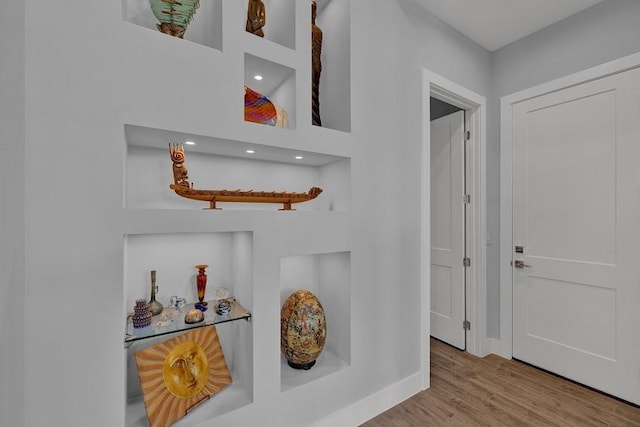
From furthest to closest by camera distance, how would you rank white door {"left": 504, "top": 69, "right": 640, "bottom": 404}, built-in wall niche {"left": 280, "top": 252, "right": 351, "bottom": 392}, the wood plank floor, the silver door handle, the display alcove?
the silver door handle
white door {"left": 504, "top": 69, "right": 640, "bottom": 404}
the wood plank floor
built-in wall niche {"left": 280, "top": 252, "right": 351, "bottom": 392}
the display alcove

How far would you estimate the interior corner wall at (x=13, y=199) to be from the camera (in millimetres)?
938

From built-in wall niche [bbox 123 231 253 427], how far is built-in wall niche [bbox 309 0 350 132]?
0.92m

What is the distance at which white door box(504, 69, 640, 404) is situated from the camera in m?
1.96

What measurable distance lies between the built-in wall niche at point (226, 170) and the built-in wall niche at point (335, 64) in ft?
0.95

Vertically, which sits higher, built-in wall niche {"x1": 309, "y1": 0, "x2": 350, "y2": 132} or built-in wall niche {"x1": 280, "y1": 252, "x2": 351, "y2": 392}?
built-in wall niche {"x1": 309, "y1": 0, "x2": 350, "y2": 132}

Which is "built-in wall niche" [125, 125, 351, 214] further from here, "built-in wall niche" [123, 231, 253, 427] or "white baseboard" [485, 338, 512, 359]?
"white baseboard" [485, 338, 512, 359]

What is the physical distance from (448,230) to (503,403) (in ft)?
4.65

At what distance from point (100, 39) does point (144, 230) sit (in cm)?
71

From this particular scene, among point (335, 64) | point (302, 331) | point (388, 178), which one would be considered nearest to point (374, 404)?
point (302, 331)

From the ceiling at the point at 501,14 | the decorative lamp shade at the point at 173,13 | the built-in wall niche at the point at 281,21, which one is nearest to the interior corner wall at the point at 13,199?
the decorative lamp shade at the point at 173,13

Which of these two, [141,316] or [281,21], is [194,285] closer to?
[141,316]

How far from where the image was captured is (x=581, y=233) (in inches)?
85.0

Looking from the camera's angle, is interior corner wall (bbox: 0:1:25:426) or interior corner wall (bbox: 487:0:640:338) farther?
interior corner wall (bbox: 487:0:640:338)

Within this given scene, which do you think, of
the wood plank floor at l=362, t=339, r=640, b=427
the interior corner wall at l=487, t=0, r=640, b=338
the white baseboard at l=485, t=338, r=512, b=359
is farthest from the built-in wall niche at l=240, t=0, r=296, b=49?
the white baseboard at l=485, t=338, r=512, b=359
